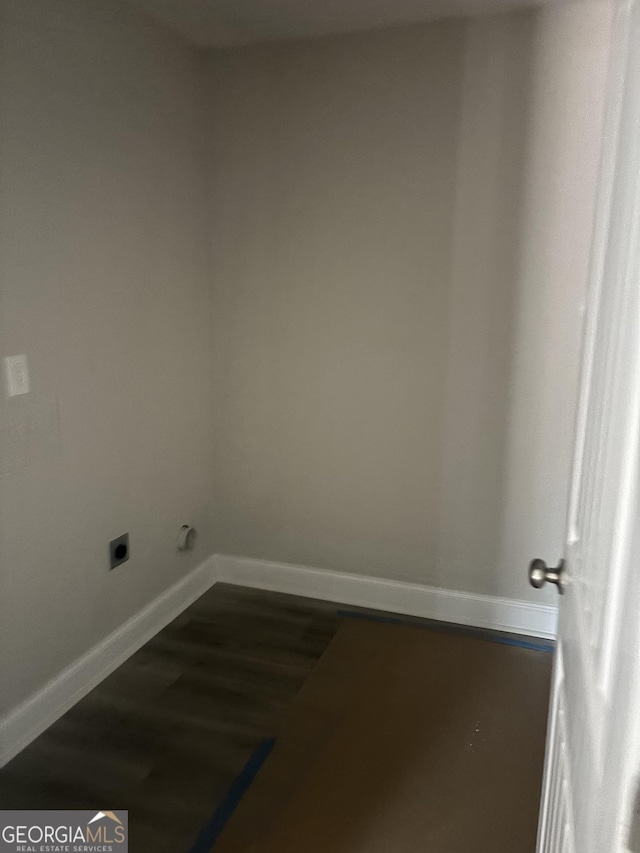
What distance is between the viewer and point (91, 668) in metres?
2.32

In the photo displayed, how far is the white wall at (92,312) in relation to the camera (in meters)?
1.88

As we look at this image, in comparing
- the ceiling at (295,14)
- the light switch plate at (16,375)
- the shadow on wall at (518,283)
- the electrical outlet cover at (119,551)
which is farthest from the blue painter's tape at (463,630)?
the ceiling at (295,14)

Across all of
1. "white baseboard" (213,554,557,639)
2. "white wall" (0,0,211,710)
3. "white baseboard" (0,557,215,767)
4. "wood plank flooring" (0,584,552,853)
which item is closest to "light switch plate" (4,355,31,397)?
"white wall" (0,0,211,710)

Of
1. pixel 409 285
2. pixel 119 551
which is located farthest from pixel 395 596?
pixel 409 285

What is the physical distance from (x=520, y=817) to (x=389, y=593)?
117 cm

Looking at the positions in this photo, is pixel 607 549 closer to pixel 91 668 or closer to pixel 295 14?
pixel 91 668

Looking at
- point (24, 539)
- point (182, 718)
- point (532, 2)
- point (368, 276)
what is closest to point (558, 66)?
point (532, 2)

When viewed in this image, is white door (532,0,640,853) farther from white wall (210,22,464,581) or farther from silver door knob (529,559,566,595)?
white wall (210,22,464,581)

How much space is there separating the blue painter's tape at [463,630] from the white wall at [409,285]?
7.2 inches

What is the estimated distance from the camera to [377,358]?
271 cm

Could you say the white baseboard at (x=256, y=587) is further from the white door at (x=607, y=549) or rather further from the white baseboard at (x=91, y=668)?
the white door at (x=607, y=549)

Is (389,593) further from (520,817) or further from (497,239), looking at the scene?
(497,239)

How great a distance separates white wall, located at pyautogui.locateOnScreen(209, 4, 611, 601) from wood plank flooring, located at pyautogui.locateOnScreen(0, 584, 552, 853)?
0.44 m

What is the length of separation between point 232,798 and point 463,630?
4.10 ft
